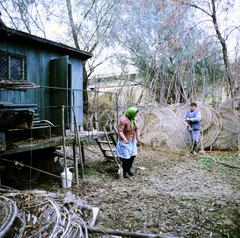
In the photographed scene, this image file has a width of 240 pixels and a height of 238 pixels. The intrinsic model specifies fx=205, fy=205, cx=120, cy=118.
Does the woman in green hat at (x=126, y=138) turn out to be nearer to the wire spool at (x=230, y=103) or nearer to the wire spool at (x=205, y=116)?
the wire spool at (x=205, y=116)

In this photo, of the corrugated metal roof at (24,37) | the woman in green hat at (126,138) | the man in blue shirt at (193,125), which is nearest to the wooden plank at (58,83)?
the corrugated metal roof at (24,37)

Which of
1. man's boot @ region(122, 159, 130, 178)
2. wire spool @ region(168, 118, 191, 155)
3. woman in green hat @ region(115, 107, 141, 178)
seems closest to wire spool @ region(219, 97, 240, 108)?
wire spool @ region(168, 118, 191, 155)

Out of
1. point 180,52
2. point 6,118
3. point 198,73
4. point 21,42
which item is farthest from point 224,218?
point 198,73

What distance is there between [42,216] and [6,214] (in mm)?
432

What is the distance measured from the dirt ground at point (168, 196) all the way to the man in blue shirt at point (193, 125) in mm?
863

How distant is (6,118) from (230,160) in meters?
6.92

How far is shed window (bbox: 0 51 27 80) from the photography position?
5.44 m

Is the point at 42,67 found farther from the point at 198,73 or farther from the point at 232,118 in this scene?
the point at 198,73

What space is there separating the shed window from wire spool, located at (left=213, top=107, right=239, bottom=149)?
24.2ft

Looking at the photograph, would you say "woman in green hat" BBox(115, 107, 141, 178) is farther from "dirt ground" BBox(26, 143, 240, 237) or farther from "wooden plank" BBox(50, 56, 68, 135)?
"wooden plank" BBox(50, 56, 68, 135)

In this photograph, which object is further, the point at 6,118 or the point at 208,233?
the point at 6,118

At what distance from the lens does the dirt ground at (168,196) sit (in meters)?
3.23

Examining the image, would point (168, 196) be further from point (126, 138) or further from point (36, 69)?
point (36, 69)

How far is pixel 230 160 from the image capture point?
7.06 m
